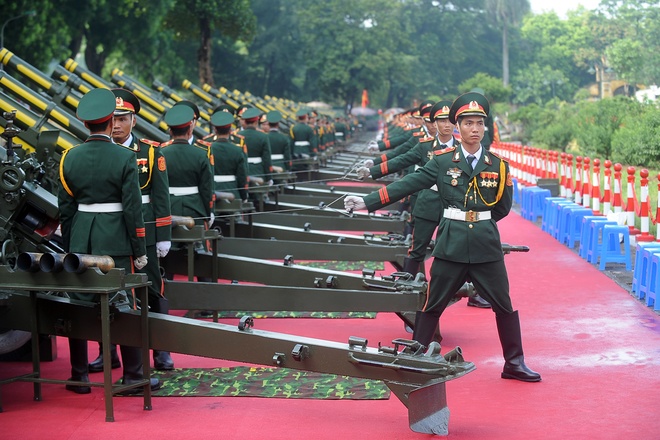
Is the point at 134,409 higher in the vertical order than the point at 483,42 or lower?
lower

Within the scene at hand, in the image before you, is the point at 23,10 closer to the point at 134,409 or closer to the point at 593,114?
the point at 593,114

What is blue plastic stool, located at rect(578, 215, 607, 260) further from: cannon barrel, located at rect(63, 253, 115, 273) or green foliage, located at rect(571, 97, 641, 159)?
green foliage, located at rect(571, 97, 641, 159)

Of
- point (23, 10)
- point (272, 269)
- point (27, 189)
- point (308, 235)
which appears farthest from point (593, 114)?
point (27, 189)

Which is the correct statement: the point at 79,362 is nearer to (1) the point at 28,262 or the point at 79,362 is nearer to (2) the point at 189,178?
(1) the point at 28,262

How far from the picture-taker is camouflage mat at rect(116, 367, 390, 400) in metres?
6.70

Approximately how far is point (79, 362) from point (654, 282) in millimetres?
5363

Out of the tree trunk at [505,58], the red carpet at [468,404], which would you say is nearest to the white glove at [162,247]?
the red carpet at [468,404]

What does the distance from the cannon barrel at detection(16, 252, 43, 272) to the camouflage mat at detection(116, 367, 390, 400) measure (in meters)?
1.16

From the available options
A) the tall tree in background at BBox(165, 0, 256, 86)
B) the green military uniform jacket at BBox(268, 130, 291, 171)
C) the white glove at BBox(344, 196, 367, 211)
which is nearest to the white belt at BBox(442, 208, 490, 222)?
the white glove at BBox(344, 196, 367, 211)

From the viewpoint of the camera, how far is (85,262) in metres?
6.12

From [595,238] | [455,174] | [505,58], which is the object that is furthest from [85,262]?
[505,58]

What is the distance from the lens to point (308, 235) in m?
10.9

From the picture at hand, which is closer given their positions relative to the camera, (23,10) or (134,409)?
(134,409)

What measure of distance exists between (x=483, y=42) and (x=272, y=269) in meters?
78.1
